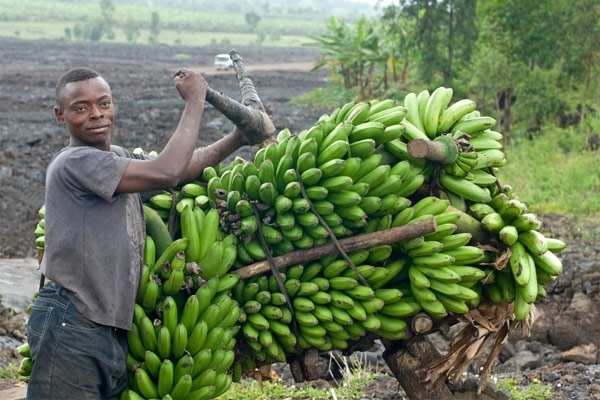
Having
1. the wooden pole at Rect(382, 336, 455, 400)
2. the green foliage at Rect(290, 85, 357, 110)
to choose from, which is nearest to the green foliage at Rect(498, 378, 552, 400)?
the wooden pole at Rect(382, 336, 455, 400)

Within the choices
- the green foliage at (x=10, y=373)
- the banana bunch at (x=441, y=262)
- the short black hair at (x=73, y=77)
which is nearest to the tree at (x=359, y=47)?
the green foliage at (x=10, y=373)

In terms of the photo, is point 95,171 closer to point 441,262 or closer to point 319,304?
point 319,304

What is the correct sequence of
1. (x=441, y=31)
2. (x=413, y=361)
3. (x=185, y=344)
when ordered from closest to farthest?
(x=185, y=344) → (x=413, y=361) → (x=441, y=31)

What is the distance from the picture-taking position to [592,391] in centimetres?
716

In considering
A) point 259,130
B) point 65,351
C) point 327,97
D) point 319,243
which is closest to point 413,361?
point 319,243

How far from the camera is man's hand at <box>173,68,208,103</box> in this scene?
4.02 metres

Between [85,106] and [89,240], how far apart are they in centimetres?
61

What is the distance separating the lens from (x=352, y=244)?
443cm

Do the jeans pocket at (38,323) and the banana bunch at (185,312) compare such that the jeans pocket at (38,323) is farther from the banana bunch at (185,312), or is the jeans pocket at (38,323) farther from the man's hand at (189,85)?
the man's hand at (189,85)

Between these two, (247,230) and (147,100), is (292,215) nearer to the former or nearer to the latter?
(247,230)

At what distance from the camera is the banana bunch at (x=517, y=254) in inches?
179

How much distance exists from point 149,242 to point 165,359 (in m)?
0.57

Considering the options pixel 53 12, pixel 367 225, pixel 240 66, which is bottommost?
pixel 53 12

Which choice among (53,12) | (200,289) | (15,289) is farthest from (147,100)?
(53,12)
